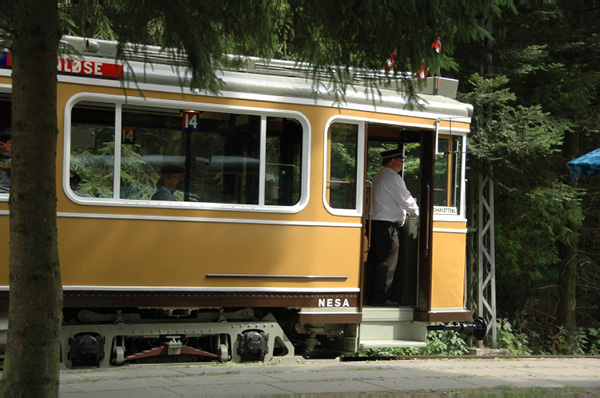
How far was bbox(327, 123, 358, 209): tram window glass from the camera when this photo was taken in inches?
325

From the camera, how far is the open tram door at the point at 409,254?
872 centimetres

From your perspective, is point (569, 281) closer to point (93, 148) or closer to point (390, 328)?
point (390, 328)

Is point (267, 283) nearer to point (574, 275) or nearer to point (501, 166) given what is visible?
point (501, 166)

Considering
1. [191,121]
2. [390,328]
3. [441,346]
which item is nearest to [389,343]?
[390,328]

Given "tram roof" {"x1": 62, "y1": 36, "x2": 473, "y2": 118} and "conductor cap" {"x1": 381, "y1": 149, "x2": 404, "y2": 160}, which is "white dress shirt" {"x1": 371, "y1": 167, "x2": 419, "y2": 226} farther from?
"tram roof" {"x1": 62, "y1": 36, "x2": 473, "y2": 118}

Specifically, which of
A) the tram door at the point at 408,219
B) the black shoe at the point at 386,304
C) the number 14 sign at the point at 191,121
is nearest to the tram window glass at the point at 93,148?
the number 14 sign at the point at 191,121

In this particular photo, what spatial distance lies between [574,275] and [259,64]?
9636 millimetres

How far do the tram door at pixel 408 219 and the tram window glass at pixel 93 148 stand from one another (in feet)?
9.83

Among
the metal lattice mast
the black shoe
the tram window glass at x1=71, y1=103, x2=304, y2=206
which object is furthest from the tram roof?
the metal lattice mast

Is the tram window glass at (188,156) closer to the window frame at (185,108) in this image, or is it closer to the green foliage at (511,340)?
the window frame at (185,108)

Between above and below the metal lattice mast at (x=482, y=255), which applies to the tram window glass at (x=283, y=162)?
above

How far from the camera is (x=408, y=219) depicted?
9258 millimetres

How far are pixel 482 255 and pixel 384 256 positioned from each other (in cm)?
408

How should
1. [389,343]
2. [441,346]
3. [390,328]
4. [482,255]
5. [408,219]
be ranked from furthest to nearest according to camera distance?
[482,255] → [441,346] → [408,219] → [390,328] → [389,343]
